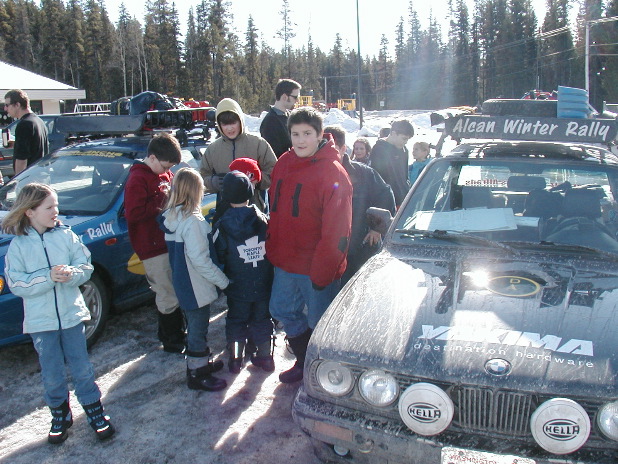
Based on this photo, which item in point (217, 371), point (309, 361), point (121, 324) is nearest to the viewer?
point (309, 361)

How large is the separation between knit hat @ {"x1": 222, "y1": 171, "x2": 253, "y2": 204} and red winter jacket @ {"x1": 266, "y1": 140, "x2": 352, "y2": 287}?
200 millimetres

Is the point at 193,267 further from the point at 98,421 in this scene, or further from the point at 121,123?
the point at 121,123

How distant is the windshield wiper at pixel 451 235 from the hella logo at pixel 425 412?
125 centimetres

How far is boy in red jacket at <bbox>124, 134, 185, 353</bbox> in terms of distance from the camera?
13.5 ft

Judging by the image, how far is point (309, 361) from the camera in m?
2.53

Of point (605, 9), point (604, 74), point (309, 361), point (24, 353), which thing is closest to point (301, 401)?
point (309, 361)

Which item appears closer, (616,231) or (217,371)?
(616,231)

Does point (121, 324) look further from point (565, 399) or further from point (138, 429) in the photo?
point (565, 399)

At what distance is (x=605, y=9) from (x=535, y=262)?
2888 inches

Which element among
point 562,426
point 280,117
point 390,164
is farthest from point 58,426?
point 390,164

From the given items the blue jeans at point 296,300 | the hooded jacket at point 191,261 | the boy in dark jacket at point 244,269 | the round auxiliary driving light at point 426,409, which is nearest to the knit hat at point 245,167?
the boy in dark jacket at point 244,269

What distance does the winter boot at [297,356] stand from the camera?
12.4 ft

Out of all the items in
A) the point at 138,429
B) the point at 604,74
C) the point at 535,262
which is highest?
the point at 604,74

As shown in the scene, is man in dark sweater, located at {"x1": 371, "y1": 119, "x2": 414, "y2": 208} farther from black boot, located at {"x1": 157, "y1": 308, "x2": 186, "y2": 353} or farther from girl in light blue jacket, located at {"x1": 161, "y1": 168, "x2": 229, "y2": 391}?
black boot, located at {"x1": 157, "y1": 308, "x2": 186, "y2": 353}
